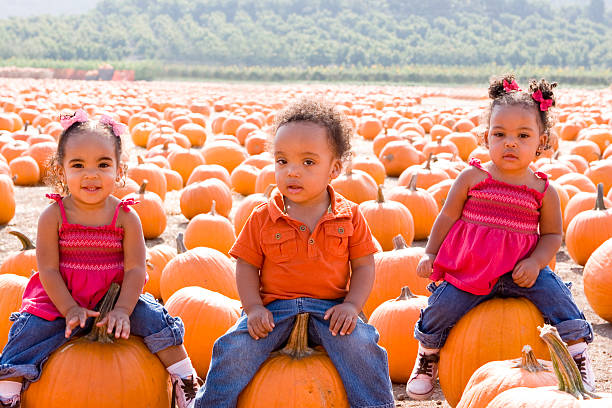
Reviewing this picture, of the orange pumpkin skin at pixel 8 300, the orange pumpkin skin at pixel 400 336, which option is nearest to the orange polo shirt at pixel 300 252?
the orange pumpkin skin at pixel 400 336

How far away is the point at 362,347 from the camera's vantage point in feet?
9.95

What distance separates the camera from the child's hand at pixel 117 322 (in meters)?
3.16

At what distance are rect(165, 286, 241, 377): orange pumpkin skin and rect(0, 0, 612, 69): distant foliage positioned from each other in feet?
303

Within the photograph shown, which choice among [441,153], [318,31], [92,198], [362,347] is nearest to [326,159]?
[362,347]

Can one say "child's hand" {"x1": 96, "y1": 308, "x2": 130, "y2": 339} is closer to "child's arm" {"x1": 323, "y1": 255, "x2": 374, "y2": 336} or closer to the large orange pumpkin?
the large orange pumpkin

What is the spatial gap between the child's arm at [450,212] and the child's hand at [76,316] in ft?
5.26

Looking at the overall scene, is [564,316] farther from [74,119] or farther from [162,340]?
[74,119]

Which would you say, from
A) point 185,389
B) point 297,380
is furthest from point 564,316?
point 185,389

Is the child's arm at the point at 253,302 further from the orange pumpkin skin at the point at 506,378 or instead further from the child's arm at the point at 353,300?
the orange pumpkin skin at the point at 506,378

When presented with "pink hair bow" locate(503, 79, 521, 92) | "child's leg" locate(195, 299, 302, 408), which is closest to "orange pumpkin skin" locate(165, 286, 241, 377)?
"child's leg" locate(195, 299, 302, 408)

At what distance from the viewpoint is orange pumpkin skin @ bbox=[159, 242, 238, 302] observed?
500cm

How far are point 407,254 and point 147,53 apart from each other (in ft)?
364

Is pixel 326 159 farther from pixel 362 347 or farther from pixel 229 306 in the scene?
pixel 229 306

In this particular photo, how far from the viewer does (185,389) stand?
10.9 ft
